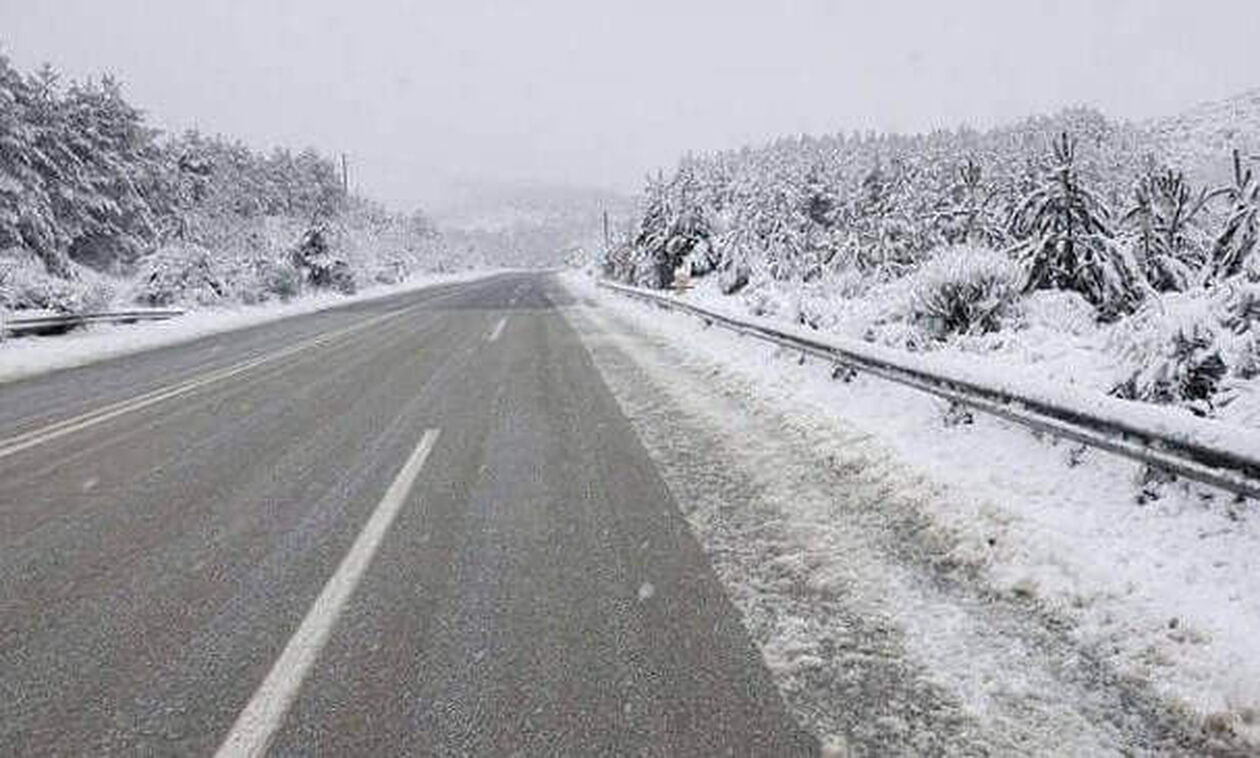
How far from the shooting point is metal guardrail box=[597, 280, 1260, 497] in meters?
3.96

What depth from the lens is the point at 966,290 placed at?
39.3ft

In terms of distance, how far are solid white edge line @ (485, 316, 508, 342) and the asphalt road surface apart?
28.9 feet

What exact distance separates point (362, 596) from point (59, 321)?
19703 millimetres

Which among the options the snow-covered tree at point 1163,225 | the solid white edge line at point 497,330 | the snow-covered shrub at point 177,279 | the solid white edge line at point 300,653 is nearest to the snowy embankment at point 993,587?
the solid white edge line at point 300,653

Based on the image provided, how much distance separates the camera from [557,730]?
113 inches

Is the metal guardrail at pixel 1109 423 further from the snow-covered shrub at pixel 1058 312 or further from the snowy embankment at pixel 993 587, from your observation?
the snow-covered shrub at pixel 1058 312

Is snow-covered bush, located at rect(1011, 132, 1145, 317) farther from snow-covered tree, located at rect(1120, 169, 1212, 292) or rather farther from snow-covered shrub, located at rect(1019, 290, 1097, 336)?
snow-covered tree, located at rect(1120, 169, 1212, 292)

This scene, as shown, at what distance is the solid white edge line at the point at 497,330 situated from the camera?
17.3 m

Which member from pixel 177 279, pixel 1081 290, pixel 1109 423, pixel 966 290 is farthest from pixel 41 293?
pixel 1109 423

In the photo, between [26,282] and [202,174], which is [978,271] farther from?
[202,174]

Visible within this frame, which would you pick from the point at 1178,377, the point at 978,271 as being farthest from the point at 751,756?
the point at 978,271

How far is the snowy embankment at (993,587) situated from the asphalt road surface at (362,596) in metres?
0.35

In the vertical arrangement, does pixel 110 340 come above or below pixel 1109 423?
below

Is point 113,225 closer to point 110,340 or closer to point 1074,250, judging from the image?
point 110,340
